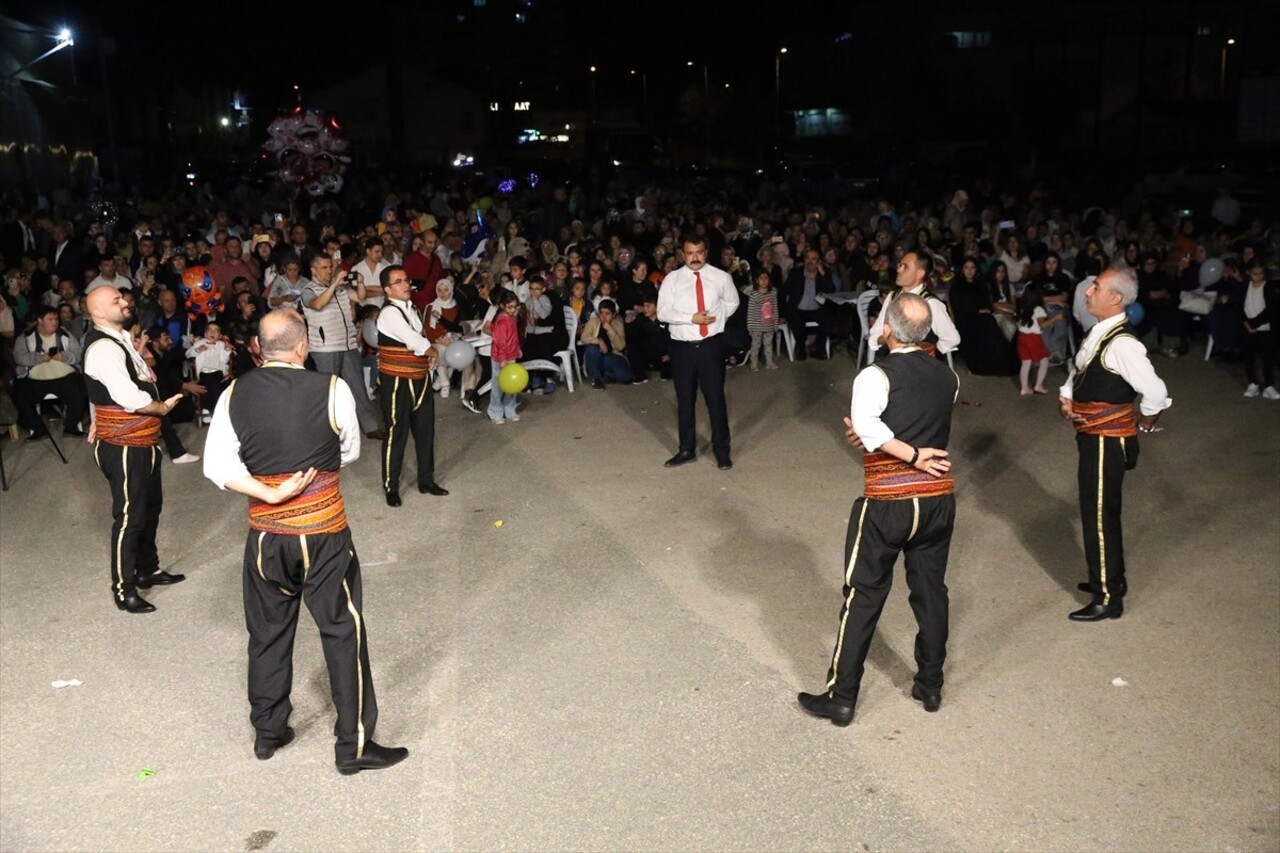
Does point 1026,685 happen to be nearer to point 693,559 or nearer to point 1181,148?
point 693,559

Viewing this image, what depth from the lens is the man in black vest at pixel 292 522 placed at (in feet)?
13.8

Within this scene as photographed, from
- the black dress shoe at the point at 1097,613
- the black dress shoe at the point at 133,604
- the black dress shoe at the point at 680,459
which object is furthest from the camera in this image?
the black dress shoe at the point at 680,459

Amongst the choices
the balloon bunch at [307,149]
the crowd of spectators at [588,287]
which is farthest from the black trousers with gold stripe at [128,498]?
the balloon bunch at [307,149]

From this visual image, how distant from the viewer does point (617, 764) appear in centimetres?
456

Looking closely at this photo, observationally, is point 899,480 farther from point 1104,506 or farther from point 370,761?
point 370,761

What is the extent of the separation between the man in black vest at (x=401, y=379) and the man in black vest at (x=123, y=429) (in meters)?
1.83

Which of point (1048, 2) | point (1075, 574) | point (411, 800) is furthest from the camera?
point (1048, 2)

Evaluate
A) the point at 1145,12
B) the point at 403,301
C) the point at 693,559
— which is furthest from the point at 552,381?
the point at 1145,12

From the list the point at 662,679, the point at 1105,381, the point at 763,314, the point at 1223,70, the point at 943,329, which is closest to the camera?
the point at 662,679

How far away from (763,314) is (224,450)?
28.7 ft

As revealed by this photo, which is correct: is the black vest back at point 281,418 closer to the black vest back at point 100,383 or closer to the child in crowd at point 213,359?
the black vest back at point 100,383

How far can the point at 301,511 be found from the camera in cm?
431

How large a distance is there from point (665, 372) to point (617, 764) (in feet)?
26.3

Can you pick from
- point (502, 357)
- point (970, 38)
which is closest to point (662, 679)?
point (502, 357)
